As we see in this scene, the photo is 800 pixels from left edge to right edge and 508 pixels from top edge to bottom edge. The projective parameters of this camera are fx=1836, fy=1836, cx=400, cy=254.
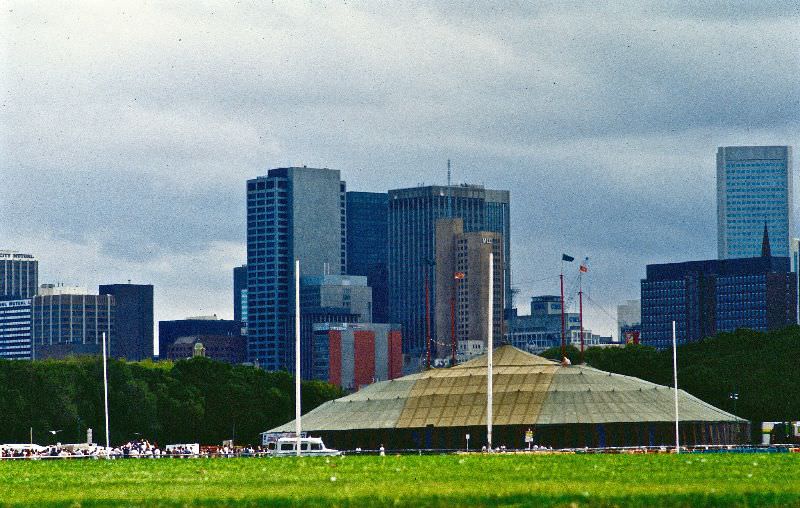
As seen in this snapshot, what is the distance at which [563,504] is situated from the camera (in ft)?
144

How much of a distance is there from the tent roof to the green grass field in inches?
4093

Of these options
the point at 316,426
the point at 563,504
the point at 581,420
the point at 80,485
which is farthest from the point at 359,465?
the point at 316,426

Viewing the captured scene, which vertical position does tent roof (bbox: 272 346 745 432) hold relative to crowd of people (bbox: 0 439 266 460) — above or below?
above

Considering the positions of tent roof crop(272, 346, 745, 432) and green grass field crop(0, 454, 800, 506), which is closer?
green grass field crop(0, 454, 800, 506)

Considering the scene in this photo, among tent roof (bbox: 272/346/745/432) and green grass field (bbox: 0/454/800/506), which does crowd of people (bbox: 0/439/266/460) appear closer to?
tent roof (bbox: 272/346/745/432)

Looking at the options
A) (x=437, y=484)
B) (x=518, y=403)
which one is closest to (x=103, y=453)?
(x=518, y=403)

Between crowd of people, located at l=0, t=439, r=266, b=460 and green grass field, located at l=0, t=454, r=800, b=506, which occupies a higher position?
green grass field, located at l=0, t=454, r=800, b=506

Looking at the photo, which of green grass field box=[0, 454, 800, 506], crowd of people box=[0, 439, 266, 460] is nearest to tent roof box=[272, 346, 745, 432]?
crowd of people box=[0, 439, 266, 460]

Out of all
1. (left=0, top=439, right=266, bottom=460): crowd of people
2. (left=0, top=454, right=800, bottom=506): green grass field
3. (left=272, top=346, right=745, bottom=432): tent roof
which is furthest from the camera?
(left=272, top=346, right=745, bottom=432): tent roof

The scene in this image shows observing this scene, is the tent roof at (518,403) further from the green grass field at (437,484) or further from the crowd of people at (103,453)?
the green grass field at (437,484)

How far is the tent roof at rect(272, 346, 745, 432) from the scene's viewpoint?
17812 cm

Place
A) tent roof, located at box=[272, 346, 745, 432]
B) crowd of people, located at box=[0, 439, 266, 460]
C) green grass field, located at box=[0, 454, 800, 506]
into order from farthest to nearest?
tent roof, located at box=[272, 346, 745, 432]
crowd of people, located at box=[0, 439, 266, 460]
green grass field, located at box=[0, 454, 800, 506]

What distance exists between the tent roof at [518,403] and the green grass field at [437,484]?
103952mm

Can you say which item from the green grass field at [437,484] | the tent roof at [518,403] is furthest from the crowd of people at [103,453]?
the green grass field at [437,484]
